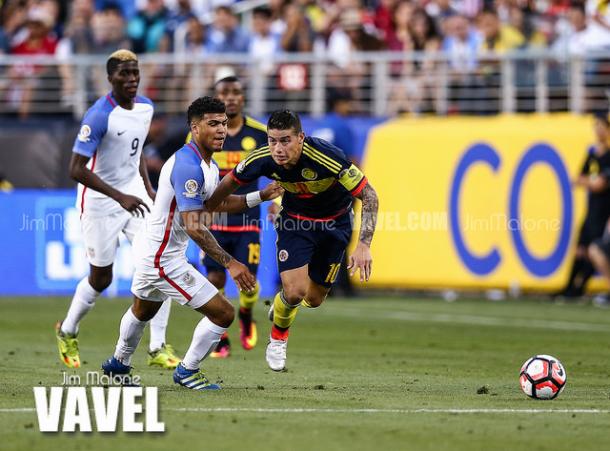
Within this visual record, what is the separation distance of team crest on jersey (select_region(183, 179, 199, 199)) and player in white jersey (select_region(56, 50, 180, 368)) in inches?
79.7

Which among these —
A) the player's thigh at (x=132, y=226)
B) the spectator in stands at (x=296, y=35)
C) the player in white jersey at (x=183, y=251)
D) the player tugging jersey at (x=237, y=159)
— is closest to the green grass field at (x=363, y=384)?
the player in white jersey at (x=183, y=251)

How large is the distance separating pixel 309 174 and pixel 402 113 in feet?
35.8

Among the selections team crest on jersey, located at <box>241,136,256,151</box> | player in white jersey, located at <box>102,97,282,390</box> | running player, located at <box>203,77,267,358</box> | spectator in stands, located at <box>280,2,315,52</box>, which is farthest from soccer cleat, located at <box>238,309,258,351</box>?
spectator in stands, located at <box>280,2,315,52</box>

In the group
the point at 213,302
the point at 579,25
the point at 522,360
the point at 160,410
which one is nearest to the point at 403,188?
the point at 579,25

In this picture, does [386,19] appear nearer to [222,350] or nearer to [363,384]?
[222,350]

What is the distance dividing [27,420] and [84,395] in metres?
0.46

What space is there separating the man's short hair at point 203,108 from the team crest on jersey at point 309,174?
1139 mm

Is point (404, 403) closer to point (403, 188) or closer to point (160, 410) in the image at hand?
point (160, 410)

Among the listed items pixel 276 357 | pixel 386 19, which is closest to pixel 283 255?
pixel 276 357

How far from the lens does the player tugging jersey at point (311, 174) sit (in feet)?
33.7

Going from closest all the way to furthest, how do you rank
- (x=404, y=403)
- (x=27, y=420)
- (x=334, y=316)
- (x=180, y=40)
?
1. (x=27, y=420)
2. (x=404, y=403)
3. (x=334, y=316)
4. (x=180, y=40)

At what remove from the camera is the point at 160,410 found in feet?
27.7

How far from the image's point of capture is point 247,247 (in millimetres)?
13078

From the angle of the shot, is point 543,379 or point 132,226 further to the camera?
point 132,226
